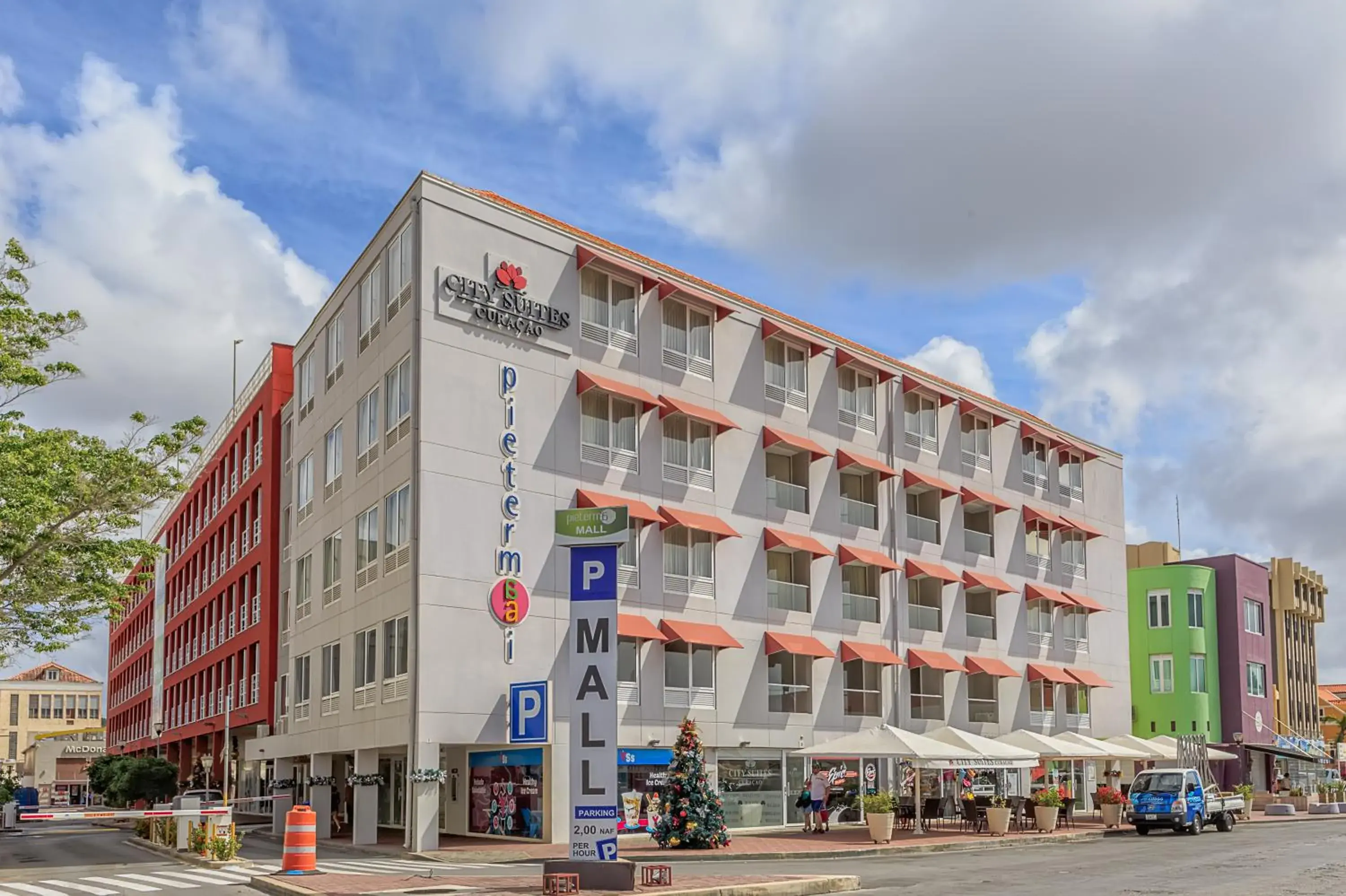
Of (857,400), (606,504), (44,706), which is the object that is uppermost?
(857,400)

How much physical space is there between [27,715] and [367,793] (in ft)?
387

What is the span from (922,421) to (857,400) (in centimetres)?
403

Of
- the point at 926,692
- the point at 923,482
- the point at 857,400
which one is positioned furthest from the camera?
the point at 923,482

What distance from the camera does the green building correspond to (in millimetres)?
65062

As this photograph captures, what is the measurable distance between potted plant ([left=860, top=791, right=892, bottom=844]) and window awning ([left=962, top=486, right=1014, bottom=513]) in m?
18.1

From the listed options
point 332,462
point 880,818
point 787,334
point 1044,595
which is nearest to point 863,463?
point 787,334

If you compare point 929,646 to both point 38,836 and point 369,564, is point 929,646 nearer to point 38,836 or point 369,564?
point 369,564

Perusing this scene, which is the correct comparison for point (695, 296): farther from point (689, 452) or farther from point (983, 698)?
point (983, 698)

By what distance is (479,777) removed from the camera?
35.8m

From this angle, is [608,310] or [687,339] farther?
[687,339]

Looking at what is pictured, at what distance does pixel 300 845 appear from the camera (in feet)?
78.2

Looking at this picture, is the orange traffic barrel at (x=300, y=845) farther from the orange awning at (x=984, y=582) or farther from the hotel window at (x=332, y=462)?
the orange awning at (x=984, y=582)

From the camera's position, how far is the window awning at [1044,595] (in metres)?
52.2

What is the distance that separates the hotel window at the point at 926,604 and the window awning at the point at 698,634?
1006cm
